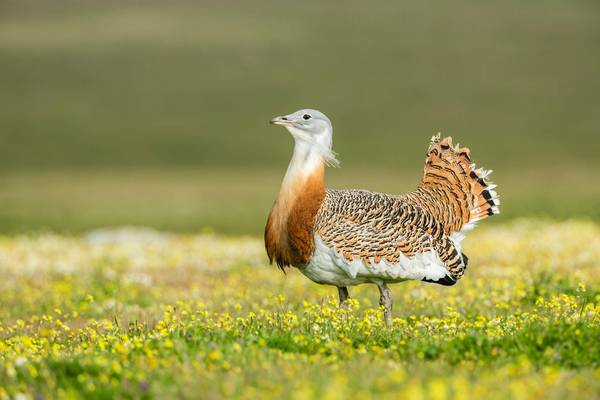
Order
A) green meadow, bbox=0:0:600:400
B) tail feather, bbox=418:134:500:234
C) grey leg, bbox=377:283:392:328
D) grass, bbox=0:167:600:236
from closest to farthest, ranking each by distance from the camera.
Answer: green meadow, bbox=0:0:600:400
grey leg, bbox=377:283:392:328
tail feather, bbox=418:134:500:234
grass, bbox=0:167:600:236

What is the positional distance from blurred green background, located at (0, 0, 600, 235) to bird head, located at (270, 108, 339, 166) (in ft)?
87.8

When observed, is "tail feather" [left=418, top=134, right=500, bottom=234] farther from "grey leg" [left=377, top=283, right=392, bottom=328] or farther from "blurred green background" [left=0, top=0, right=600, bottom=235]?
"blurred green background" [left=0, top=0, right=600, bottom=235]

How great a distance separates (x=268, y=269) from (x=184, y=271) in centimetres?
150

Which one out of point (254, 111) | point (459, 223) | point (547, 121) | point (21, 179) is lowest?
point (21, 179)

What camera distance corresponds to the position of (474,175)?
36.4 feet

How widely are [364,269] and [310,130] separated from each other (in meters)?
1.67

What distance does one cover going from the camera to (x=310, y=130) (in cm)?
985

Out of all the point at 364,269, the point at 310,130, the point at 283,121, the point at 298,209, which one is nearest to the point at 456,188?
the point at 364,269

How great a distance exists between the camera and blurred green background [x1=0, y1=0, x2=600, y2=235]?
4447cm

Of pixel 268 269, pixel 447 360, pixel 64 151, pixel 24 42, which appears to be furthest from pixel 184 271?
pixel 24 42

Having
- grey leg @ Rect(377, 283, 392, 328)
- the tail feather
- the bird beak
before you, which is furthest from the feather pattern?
the bird beak

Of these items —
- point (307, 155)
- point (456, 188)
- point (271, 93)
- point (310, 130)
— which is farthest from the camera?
point (271, 93)

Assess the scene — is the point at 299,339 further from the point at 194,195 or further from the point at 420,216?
the point at 194,195

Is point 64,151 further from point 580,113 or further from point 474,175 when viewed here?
point 474,175
